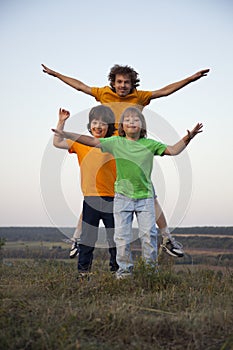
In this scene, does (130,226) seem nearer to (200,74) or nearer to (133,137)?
(133,137)

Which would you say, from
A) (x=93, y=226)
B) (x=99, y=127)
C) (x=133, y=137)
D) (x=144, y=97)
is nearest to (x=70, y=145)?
(x=99, y=127)

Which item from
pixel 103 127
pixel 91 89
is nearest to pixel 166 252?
pixel 103 127

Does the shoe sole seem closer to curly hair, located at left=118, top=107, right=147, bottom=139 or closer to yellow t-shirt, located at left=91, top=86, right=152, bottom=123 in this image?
curly hair, located at left=118, top=107, right=147, bottom=139

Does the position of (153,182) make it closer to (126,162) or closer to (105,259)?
(126,162)

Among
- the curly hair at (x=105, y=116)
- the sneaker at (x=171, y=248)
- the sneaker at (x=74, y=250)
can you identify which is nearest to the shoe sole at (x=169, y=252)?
the sneaker at (x=171, y=248)

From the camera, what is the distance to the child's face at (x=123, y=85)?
5.94m

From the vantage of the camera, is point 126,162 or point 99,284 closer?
point 99,284

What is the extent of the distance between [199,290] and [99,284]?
34.8 inches

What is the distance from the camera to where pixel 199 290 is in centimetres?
442

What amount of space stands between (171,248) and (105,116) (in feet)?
5.45

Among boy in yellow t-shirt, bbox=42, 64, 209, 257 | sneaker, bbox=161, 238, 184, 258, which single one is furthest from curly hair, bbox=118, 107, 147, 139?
sneaker, bbox=161, 238, 184, 258

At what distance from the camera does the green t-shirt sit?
5.14m

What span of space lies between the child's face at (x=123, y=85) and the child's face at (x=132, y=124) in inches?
29.6

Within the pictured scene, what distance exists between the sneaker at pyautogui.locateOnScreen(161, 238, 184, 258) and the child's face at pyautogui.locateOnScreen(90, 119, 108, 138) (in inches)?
55.2
